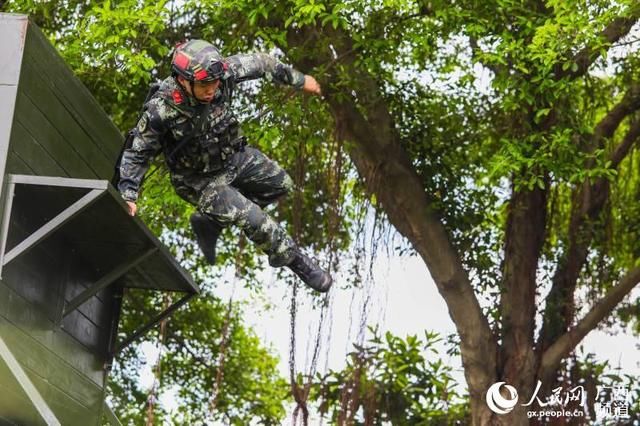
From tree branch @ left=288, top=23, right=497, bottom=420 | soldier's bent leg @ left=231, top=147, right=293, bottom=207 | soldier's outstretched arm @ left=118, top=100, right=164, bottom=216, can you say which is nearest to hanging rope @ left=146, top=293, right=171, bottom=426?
tree branch @ left=288, top=23, right=497, bottom=420

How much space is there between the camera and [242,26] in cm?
896

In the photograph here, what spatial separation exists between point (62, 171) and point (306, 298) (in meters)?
6.36

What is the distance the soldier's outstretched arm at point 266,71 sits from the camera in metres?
5.04

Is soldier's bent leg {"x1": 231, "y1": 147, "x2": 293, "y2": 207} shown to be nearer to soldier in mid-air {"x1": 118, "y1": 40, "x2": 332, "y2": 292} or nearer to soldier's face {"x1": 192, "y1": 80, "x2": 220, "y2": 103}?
soldier in mid-air {"x1": 118, "y1": 40, "x2": 332, "y2": 292}

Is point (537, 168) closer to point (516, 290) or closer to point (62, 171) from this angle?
point (516, 290)

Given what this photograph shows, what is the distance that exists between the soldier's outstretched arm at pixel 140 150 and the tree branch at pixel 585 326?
17.1 feet

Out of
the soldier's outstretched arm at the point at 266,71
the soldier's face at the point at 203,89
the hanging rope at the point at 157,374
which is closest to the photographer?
the soldier's face at the point at 203,89

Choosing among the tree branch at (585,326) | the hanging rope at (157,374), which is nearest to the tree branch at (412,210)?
the tree branch at (585,326)

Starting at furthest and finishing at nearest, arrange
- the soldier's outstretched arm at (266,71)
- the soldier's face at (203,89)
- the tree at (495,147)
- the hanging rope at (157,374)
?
the hanging rope at (157,374), the tree at (495,147), the soldier's outstretched arm at (266,71), the soldier's face at (203,89)

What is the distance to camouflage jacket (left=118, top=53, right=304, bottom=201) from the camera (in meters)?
4.87

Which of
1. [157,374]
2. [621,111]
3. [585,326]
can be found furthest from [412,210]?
[157,374]

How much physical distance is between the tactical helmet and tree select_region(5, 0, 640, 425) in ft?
9.40

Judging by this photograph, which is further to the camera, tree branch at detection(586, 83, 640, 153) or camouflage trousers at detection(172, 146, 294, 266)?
tree branch at detection(586, 83, 640, 153)

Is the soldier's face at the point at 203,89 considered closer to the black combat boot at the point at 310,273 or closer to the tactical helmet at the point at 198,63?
the tactical helmet at the point at 198,63
